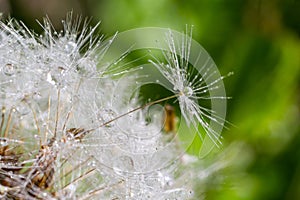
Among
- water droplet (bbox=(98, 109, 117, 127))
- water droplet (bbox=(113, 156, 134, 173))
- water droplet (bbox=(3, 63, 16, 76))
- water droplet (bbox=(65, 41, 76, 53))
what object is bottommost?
water droplet (bbox=(113, 156, 134, 173))

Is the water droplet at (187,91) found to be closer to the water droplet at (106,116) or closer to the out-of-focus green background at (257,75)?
the water droplet at (106,116)

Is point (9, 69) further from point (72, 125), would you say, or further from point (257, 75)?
point (257, 75)

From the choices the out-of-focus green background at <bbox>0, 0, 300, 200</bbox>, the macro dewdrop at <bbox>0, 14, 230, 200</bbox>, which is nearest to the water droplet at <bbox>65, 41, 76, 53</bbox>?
the macro dewdrop at <bbox>0, 14, 230, 200</bbox>

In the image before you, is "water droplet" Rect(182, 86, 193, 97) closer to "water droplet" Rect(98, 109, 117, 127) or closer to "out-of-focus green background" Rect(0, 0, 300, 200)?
"water droplet" Rect(98, 109, 117, 127)

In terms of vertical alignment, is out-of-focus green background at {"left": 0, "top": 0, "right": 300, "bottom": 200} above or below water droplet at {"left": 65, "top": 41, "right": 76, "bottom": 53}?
above

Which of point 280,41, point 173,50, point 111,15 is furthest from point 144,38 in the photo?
point 173,50

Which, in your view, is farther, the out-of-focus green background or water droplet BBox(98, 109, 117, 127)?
the out-of-focus green background

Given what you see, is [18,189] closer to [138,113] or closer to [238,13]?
[138,113]
